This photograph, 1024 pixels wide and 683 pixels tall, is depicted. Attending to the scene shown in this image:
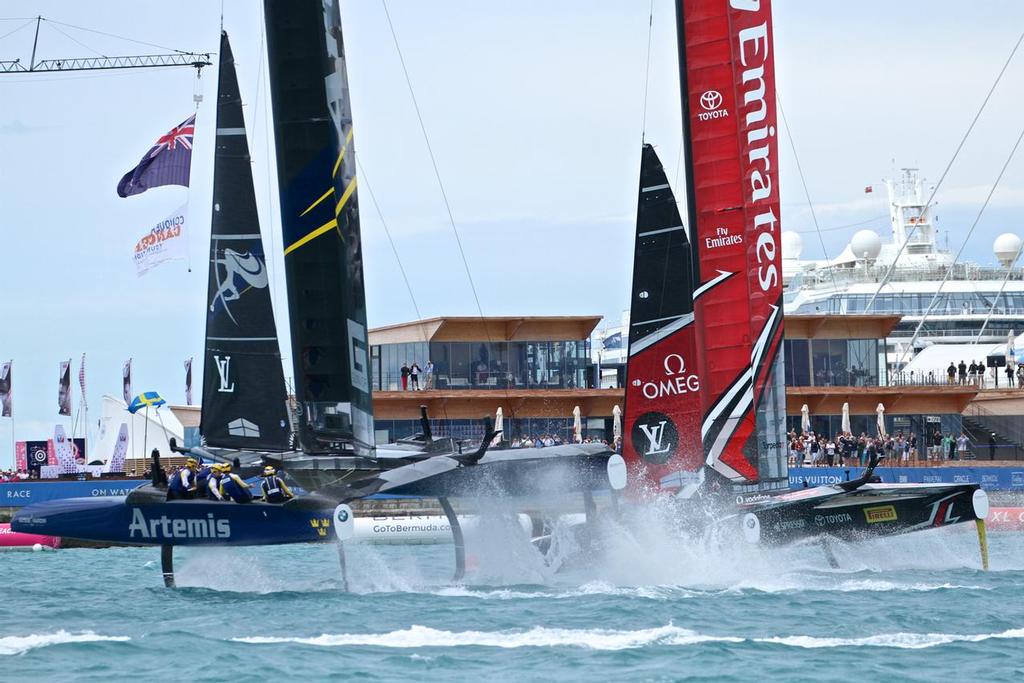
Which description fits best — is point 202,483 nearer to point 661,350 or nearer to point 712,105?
point 661,350

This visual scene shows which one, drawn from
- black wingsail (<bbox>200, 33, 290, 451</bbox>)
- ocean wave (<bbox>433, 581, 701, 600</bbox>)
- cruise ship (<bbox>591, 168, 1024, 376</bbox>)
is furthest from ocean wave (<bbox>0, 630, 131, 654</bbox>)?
cruise ship (<bbox>591, 168, 1024, 376</bbox>)

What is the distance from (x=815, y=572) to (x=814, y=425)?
2811cm

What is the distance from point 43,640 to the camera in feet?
49.7

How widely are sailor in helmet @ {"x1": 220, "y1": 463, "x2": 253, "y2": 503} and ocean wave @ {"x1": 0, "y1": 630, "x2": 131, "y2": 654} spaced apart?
4.02m

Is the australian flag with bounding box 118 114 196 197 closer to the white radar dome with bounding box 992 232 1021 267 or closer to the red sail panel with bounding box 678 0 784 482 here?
the red sail panel with bounding box 678 0 784 482

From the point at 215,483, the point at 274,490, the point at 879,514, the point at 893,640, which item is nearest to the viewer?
the point at 893,640

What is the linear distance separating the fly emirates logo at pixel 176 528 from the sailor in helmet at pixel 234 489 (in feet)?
1.38

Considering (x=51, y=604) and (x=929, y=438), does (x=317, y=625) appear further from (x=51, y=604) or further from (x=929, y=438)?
(x=929, y=438)

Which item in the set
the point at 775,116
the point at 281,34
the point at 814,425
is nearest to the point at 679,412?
the point at 775,116

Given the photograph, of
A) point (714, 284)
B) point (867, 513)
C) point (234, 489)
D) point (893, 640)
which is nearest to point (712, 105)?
point (714, 284)

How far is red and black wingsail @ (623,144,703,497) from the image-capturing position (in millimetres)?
22688

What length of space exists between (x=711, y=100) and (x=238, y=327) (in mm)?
8082

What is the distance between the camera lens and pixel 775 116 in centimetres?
2294

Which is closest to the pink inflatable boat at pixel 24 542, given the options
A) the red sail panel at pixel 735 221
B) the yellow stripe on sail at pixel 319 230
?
the yellow stripe on sail at pixel 319 230
